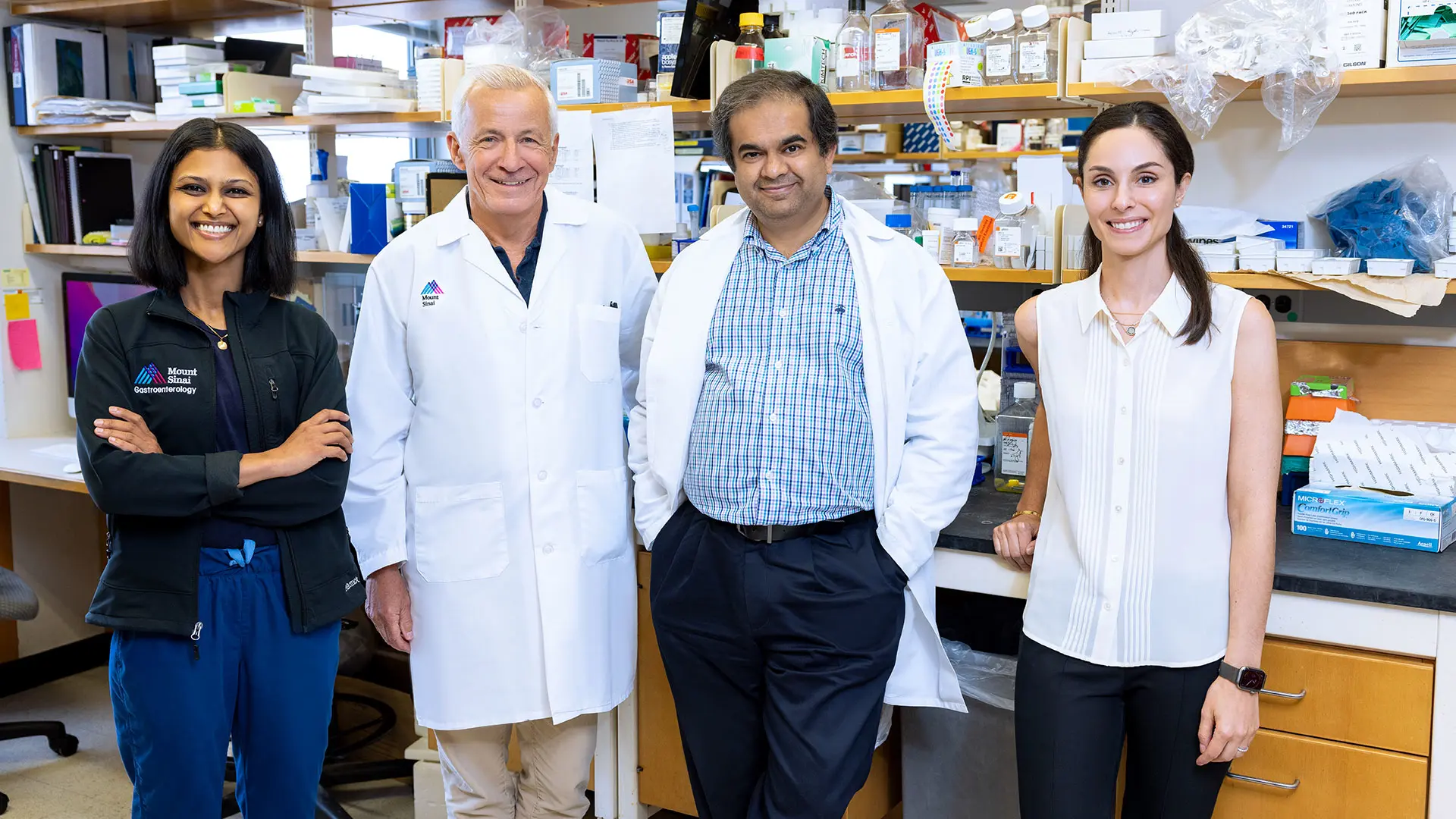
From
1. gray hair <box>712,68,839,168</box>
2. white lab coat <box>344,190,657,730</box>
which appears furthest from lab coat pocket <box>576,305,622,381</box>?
gray hair <box>712,68,839,168</box>

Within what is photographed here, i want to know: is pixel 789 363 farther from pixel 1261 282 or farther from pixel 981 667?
pixel 1261 282

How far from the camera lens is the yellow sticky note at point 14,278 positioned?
149 inches

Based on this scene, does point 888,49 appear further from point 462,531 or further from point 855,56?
point 462,531

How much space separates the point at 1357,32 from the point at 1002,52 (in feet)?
2.04

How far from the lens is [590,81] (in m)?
2.80

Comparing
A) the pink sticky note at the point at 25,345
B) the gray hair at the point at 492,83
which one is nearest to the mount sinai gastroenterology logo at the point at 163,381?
the gray hair at the point at 492,83

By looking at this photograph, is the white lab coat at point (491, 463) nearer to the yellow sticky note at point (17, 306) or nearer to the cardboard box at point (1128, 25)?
the cardboard box at point (1128, 25)

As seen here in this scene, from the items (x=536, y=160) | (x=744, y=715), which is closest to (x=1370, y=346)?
(x=744, y=715)

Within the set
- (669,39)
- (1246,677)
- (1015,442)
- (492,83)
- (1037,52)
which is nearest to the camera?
(1246,677)

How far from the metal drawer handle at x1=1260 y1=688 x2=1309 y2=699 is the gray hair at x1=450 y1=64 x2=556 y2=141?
1.50 metres

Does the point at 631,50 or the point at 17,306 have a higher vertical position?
the point at 631,50

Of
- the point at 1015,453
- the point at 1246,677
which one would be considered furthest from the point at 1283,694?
the point at 1015,453

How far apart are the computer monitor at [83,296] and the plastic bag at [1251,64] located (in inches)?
118

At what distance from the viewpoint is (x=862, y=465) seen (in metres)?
1.87
